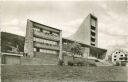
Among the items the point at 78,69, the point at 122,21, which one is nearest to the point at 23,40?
the point at 78,69

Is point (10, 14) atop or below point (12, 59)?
atop

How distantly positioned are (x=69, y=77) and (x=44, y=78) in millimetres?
1977

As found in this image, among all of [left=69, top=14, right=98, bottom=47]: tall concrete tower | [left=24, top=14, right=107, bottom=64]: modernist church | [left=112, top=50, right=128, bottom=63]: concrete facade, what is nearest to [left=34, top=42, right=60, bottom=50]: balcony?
[left=24, top=14, right=107, bottom=64]: modernist church

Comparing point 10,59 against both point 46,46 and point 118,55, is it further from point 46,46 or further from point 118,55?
point 118,55

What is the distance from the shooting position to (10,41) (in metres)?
27.5

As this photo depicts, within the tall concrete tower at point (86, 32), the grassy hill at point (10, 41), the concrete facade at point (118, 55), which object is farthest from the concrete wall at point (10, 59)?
the concrete facade at point (118, 55)

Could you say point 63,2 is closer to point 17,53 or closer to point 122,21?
point 122,21

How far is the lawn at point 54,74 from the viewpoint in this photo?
14516 mm

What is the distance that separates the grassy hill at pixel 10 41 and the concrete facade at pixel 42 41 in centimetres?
83

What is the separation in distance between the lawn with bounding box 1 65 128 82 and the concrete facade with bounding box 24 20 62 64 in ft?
46.8

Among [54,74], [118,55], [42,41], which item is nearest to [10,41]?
[42,41]

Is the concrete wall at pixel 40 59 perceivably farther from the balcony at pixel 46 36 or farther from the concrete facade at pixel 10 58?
the balcony at pixel 46 36

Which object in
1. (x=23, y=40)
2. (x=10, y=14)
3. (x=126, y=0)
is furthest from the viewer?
(x=23, y=40)

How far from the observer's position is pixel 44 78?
14617mm
